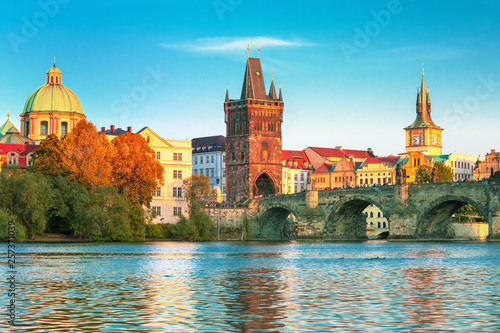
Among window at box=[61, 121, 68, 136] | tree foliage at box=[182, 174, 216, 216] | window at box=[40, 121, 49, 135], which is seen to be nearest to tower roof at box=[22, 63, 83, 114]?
window at box=[61, 121, 68, 136]

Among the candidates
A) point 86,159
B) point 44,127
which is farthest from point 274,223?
point 86,159

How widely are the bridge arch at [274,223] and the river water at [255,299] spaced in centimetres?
7631

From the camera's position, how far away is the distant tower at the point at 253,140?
138m

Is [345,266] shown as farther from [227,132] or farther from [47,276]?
[227,132]

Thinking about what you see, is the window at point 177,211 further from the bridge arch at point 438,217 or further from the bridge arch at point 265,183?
the bridge arch at point 438,217

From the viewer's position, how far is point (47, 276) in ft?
123

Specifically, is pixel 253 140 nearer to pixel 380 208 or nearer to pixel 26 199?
pixel 380 208

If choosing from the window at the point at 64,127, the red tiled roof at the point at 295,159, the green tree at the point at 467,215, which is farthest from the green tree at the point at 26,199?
the red tiled roof at the point at 295,159

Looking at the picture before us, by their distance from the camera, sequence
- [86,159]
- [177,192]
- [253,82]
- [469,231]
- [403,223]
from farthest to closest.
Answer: [253,82] → [469,231] → [177,192] → [403,223] → [86,159]

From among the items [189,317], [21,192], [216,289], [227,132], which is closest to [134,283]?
[216,289]

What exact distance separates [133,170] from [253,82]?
50.1 m

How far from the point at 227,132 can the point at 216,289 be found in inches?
4398

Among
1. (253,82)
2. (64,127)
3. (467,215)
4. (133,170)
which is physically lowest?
(467,215)

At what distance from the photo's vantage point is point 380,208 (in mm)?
102188
